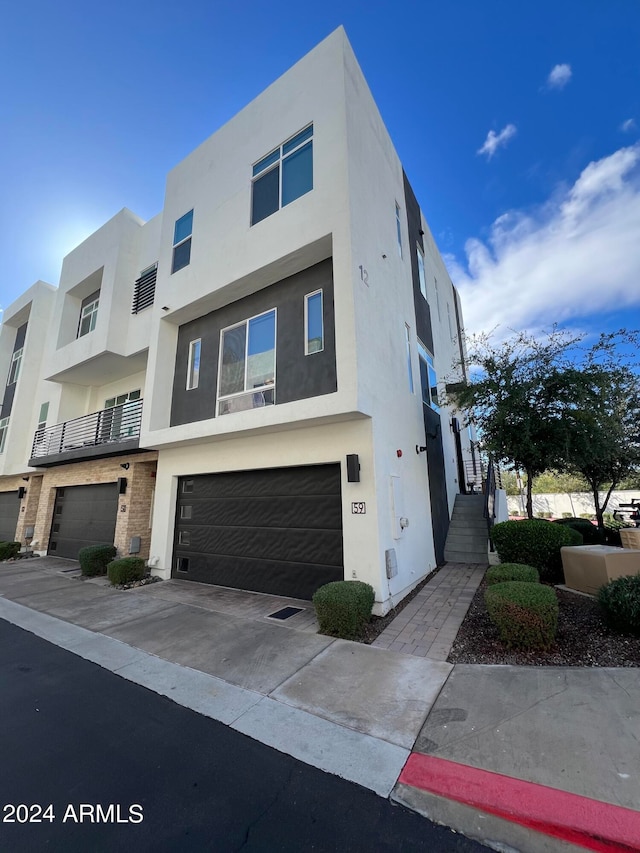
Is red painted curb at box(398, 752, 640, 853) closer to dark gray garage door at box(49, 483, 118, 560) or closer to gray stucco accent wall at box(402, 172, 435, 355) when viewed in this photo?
gray stucco accent wall at box(402, 172, 435, 355)

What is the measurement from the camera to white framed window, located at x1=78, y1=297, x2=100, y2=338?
47.8 ft

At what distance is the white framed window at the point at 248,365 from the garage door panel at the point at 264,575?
345 cm

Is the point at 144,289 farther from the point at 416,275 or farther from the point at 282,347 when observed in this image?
the point at 416,275

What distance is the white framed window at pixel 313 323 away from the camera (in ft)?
23.9

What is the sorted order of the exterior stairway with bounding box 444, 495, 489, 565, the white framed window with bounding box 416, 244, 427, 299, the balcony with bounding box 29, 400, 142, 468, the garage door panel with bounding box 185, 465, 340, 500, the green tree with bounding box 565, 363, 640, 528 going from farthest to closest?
the white framed window with bounding box 416, 244, 427, 299 < the balcony with bounding box 29, 400, 142, 468 < the exterior stairway with bounding box 444, 495, 489, 565 < the green tree with bounding box 565, 363, 640, 528 < the garage door panel with bounding box 185, 465, 340, 500

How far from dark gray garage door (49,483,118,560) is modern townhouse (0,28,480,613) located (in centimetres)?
10

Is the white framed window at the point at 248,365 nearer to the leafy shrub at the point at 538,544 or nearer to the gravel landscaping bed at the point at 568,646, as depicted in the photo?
the gravel landscaping bed at the point at 568,646

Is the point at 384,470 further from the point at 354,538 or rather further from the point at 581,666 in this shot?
the point at 581,666

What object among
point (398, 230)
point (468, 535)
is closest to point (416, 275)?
point (398, 230)

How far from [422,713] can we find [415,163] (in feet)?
48.1

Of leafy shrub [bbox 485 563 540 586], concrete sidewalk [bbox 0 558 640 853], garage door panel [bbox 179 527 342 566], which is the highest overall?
garage door panel [bbox 179 527 342 566]

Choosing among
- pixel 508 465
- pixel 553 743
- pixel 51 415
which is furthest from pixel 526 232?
pixel 51 415

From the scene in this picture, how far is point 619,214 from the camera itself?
939 centimetres

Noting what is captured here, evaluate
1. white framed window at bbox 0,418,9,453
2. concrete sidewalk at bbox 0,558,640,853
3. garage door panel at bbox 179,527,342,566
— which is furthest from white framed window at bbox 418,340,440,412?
white framed window at bbox 0,418,9,453
